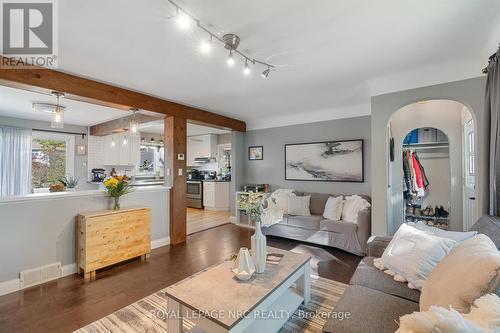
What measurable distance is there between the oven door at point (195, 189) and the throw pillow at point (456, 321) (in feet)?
21.9

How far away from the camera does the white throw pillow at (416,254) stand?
155 cm

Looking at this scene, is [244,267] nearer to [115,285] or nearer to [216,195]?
[115,285]

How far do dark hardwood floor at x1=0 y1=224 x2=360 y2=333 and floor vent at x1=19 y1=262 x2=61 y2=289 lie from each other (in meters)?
0.08

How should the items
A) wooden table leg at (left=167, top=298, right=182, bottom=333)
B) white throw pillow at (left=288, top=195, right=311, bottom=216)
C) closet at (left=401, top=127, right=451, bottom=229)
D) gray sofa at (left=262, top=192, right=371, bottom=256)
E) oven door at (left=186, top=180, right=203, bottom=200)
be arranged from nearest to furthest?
1. wooden table leg at (left=167, top=298, right=182, bottom=333)
2. gray sofa at (left=262, top=192, right=371, bottom=256)
3. closet at (left=401, top=127, right=451, bottom=229)
4. white throw pillow at (left=288, top=195, right=311, bottom=216)
5. oven door at (left=186, top=180, right=203, bottom=200)

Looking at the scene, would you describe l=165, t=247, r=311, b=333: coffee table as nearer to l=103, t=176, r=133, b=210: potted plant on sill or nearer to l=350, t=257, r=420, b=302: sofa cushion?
l=350, t=257, r=420, b=302: sofa cushion

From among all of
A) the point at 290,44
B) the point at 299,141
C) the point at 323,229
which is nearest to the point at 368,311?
the point at 290,44

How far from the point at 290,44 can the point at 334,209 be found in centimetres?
270

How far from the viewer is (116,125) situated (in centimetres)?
520

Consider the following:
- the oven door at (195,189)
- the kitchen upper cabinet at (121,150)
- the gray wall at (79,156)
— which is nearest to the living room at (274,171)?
the gray wall at (79,156)

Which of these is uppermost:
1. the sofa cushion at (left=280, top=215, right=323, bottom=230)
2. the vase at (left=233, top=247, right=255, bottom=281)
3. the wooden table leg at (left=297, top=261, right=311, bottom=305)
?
the vase at (left=233, top=247, right=255, bottom=281)

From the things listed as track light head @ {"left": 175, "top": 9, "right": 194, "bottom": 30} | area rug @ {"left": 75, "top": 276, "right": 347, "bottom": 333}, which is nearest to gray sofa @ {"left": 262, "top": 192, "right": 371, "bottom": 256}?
area rug @ {"left": 75, "top": 276, "right": 347, "bottom": 333}

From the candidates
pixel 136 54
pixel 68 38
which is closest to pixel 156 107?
pixel 136 54

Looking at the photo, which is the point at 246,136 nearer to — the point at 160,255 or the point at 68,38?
the point at 160,255

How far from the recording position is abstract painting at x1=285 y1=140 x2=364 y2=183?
4148mm
